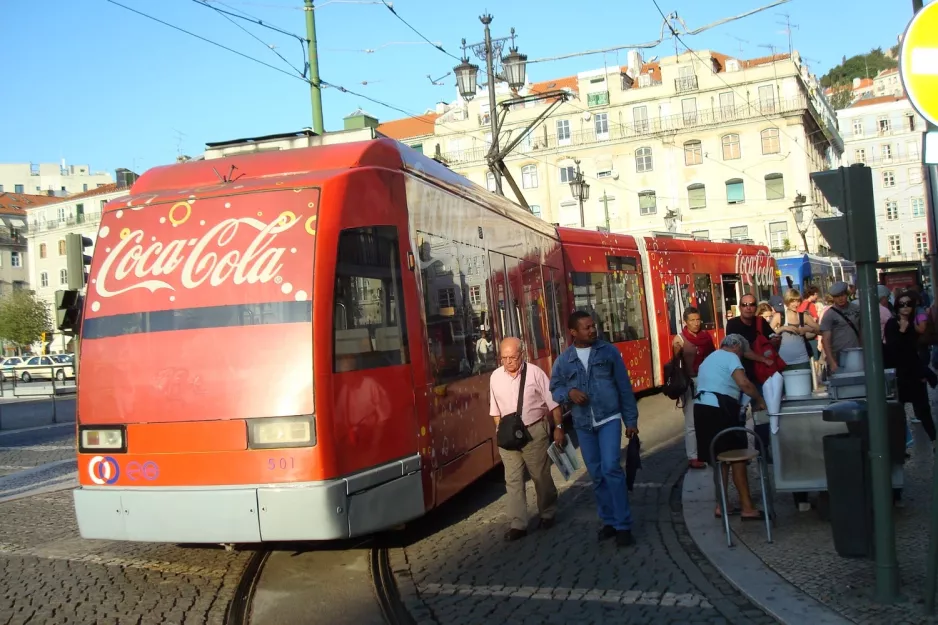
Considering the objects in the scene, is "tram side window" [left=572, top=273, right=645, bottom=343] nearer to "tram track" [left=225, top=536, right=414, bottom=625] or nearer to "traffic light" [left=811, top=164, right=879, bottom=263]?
"tram track" [left=225, top=536, right=414, bottom=625]

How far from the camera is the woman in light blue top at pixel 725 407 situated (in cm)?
763

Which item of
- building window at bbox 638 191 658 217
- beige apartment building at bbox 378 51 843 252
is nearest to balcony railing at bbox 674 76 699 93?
beige apartment building at bbox 378 51 843 252

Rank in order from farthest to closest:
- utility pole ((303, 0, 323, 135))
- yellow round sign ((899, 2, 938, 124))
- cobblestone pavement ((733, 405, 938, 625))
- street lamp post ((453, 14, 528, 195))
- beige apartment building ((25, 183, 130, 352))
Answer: beige apartment building ((25, 183, 130, 352)), street lamp post ((453, 14, 528, 195)), utility pole ((303, 0, 323, 135)), cobblestone pavement ((733, 405, 938, 625)), yellow round sign ((899, 2, 938, 124))

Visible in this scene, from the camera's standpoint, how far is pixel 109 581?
7000 mm

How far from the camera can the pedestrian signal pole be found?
5305 millimetres

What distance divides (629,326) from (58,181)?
96.1 meters

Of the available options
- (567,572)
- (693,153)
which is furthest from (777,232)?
(567,572)

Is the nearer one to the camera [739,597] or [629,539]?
[739,597]

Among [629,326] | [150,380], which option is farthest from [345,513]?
[629,326]

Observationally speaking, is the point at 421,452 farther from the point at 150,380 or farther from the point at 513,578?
the point at 150,380

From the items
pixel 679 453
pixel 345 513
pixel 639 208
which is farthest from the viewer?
pixel 639 208

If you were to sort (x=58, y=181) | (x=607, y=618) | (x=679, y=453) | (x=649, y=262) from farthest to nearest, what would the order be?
(x=58, y=181) < (x=649, y=262) < (x=679, y=453) < (x=607, y=618)

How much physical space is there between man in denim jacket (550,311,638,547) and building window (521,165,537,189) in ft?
204

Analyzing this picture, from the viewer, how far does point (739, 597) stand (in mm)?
5809
